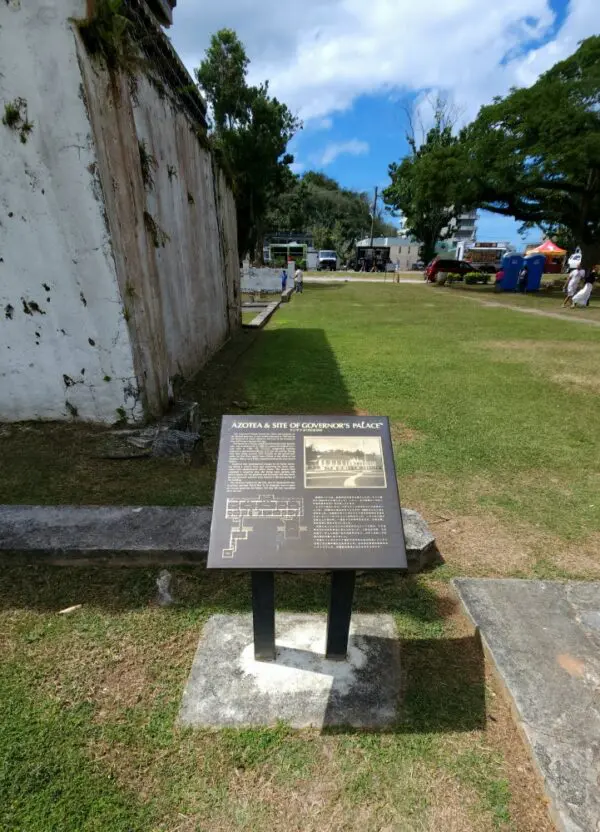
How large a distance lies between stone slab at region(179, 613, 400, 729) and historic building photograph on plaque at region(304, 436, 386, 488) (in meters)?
0.98

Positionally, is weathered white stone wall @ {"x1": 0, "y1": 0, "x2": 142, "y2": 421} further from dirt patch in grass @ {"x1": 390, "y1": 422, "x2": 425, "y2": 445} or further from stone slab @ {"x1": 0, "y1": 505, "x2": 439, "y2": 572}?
dirt patch in grass @ {"x1": 390, "y1": 422, "x2": 425, "y2": 445}

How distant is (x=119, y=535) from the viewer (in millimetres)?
2844

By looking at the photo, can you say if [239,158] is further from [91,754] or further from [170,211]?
[91,754]

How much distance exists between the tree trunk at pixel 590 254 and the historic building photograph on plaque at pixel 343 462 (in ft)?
87.3

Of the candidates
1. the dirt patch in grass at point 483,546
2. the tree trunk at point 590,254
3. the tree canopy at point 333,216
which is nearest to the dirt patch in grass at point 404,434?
the dirt patch in grass at point 483,546

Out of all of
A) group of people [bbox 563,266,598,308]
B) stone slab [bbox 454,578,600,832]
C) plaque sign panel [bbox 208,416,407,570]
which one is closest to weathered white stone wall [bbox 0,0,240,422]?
plaque sign panel [bbox 208,416,407,570]

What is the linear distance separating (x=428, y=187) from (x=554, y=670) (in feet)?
89.3

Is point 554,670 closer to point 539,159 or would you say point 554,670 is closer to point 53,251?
point 53,251

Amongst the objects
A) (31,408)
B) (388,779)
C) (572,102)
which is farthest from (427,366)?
(572,102)

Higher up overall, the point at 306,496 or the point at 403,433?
the point at 306,496

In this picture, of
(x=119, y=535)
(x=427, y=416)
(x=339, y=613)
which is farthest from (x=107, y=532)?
(x=427, y=416)

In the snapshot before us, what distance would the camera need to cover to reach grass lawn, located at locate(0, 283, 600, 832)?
164cm

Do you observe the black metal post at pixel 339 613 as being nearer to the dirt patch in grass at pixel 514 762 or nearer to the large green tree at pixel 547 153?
the dirt patch in grass at pixel 514 762

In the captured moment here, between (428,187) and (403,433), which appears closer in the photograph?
(403,433)
